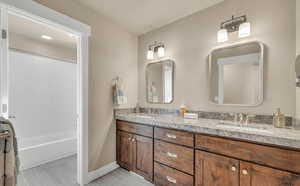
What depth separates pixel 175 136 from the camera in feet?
5.65

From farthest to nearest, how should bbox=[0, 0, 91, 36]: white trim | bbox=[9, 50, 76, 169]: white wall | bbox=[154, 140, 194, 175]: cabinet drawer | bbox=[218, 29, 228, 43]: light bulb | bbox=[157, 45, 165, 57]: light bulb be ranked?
bbox=[9, 50, 76, 169]: white wall → bbox=[157, 45, 165, 57]: light bulb → bbox=[218, 29, 228, 43]: light bulb → bbox=[154, 140, 194, 175]: cabinet drawer → bbox=[0, 0, 91, 36]: white trim

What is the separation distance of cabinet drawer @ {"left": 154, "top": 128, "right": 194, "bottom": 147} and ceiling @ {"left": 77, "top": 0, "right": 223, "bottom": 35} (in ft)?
5.64

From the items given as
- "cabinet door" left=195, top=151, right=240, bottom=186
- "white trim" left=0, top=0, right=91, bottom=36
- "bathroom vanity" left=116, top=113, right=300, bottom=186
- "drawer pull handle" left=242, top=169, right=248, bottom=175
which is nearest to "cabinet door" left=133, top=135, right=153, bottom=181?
"bathroom vanity" left=116, top=113, right=300, bottom=186

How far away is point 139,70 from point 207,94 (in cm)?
144

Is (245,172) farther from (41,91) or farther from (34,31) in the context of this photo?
(41,91)

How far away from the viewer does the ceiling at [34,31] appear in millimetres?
2250

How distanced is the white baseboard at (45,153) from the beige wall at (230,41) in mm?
1790

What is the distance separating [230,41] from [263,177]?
1.54 meters

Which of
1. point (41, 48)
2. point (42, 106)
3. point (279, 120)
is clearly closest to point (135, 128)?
point (279, 120)

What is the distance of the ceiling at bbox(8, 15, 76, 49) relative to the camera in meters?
2.25

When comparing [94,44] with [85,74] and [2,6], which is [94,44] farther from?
[2,6]

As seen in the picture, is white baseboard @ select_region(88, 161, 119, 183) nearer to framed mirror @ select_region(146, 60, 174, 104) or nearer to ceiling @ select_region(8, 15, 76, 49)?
framed mirror @ select_region(146, 60, 174, 104)

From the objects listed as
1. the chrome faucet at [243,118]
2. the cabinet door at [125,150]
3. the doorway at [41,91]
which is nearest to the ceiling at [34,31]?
the doorway at [41,91]

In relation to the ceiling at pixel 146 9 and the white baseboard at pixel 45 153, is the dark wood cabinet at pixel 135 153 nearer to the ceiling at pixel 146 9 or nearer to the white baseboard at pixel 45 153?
the white baseboard at pixel 45 153
